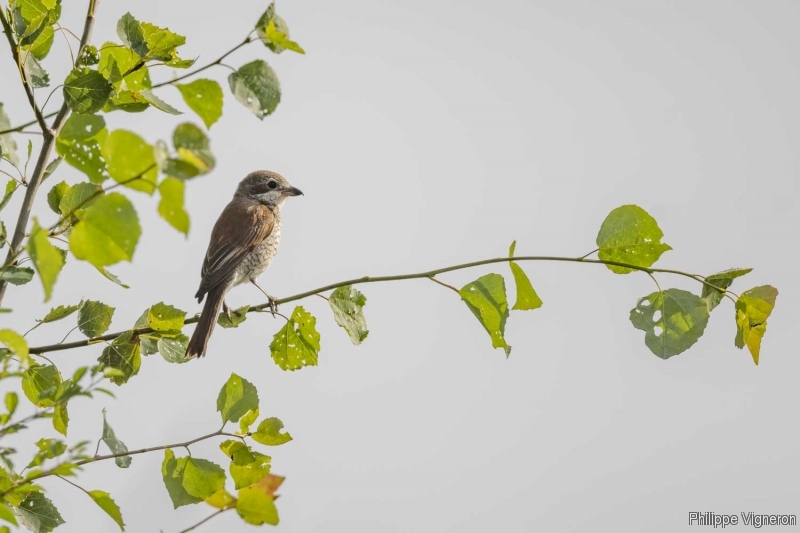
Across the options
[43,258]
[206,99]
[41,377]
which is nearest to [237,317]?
[41,377]

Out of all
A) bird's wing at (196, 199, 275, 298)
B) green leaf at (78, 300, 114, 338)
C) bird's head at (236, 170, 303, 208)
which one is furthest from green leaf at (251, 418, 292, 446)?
bird's head at (236, 170, 303, 208)

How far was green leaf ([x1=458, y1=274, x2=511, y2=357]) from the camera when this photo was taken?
289 centimetres

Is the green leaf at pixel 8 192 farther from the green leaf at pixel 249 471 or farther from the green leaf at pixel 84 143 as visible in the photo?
the green leaf at pixel 249 471

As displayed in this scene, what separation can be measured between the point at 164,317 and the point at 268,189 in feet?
15.8

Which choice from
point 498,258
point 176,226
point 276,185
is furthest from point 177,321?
point 276,185

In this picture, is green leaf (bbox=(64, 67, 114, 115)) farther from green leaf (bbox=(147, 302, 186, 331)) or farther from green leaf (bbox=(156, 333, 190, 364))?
green leaf (bbox=(156, 333, 190, 364))

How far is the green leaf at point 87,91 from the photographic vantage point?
103 inches

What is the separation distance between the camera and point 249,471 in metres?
2.50

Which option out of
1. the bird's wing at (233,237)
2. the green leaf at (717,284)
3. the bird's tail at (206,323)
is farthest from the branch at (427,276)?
the bird's wing at (233,237)

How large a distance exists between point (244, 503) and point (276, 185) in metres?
5.93

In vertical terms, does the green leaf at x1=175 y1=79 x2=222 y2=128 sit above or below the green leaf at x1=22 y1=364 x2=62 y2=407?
above

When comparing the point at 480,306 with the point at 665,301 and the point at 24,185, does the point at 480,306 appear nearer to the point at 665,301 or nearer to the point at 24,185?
the point at 665,301

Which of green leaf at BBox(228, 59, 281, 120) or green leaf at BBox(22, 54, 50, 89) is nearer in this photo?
green leaf at BBox(228, 59, 281, 120)

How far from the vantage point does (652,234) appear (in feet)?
9.48
